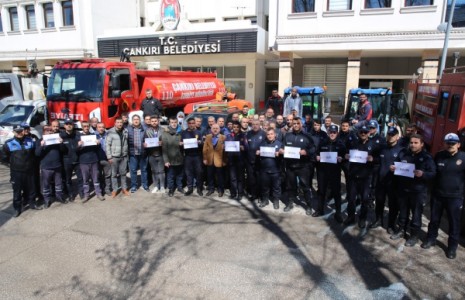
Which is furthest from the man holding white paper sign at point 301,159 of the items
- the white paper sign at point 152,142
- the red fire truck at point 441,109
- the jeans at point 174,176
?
the red fire truck at point 441,109

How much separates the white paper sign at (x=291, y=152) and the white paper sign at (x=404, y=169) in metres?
1.76

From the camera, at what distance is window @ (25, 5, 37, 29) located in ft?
78.3

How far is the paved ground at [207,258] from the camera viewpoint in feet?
13.8

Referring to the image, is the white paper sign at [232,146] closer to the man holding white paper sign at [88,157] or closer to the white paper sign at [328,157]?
the white paper sign at [328,157]

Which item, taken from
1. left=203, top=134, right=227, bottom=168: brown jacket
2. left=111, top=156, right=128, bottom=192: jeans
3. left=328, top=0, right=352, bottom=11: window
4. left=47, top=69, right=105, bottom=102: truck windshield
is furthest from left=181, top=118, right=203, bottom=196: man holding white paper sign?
left=328, top=0, right=352, bottom=11: window

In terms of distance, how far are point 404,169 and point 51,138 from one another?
21.1 ft

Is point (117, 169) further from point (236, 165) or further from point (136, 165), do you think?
point (236, 165)

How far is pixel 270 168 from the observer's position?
6691 millimetres

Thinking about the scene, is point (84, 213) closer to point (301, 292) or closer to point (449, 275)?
point (301, 292)

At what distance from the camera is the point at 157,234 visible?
5695 millimetres

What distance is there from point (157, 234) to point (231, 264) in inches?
61.7

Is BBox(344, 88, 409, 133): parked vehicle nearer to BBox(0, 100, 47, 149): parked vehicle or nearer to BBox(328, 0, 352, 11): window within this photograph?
BBox(328, 0, 352, 11): window

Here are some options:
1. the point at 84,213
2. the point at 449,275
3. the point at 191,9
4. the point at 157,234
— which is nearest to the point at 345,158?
the point at 449,275

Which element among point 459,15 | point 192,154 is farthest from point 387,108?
point 459,15
